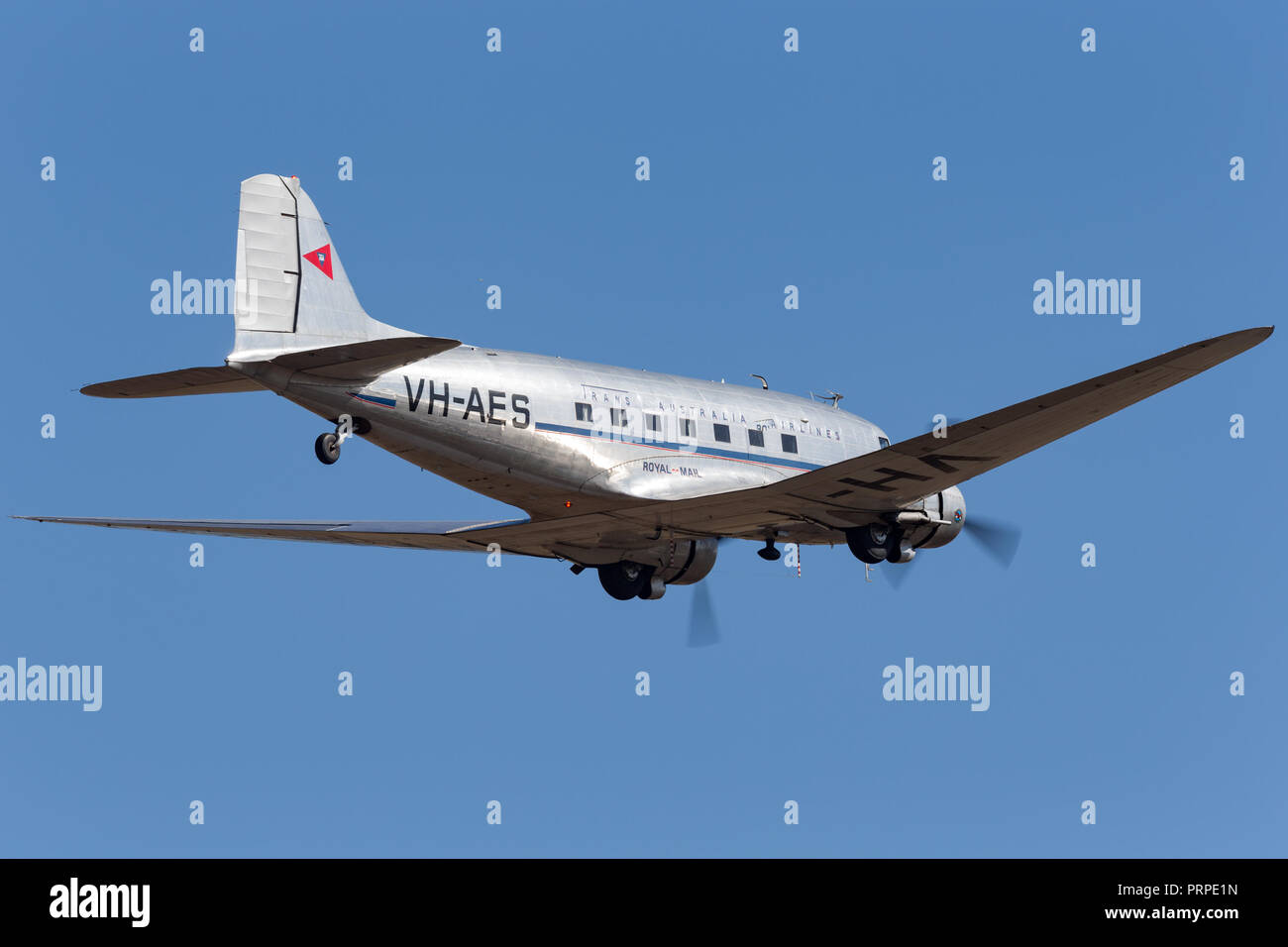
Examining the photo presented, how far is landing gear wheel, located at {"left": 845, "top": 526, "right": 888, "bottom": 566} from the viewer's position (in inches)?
1437

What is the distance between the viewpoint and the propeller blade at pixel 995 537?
3753 cm

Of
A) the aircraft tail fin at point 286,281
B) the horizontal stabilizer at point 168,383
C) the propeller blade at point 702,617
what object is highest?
the aircraft tail fin at point 286,281

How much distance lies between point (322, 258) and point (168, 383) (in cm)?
384

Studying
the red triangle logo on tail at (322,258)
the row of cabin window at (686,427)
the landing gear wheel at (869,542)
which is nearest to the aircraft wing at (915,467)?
the landing gear wheel at (869,542)

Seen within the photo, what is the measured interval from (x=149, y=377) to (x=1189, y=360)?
17.5 m

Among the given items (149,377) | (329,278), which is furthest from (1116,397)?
(149,377)

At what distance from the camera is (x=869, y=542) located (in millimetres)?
36500

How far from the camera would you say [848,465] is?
32.8 metres

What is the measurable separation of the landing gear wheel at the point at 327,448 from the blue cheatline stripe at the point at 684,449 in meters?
4.67

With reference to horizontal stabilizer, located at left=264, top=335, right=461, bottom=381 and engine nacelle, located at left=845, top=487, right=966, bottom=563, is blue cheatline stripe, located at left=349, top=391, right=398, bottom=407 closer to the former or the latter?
horizontal stabilizer, located at left=264, top=335, right=461, bottom=381

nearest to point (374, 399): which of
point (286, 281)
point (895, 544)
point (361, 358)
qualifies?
point (361, 358)

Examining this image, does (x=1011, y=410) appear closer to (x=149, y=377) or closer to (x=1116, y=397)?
(x=1116, y=397)

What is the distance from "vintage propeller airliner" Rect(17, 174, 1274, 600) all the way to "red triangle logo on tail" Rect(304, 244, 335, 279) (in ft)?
0.13

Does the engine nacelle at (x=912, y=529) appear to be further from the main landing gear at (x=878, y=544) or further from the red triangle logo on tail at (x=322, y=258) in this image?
the red triangle logo on tail at (x=322, y=258)
